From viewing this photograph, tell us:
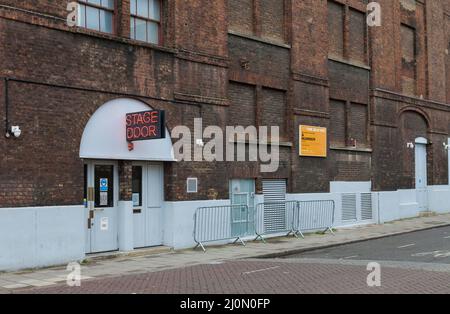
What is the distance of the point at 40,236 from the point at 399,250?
31.1 feet

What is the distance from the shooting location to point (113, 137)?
47.0 ft

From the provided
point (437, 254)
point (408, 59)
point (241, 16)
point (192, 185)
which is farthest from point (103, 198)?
point (408, 59)

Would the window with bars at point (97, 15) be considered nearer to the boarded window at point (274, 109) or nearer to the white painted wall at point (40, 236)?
the white painted wall at point (40, 236)

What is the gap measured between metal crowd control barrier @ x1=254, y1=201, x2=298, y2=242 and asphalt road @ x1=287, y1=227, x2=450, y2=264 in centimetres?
241

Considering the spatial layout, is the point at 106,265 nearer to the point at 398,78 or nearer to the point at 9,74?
the point at 9,74

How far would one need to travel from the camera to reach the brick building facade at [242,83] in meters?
12.8

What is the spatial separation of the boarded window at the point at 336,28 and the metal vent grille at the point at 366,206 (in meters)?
5.90

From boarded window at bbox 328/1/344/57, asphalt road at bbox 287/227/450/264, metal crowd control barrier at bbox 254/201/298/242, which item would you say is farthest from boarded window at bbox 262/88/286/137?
asphalt road at bbox 287/227/450/264

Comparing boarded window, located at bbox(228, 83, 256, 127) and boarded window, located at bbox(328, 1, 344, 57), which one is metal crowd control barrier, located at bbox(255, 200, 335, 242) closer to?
boarded window, located at bbox(228, 83, 256, 127)

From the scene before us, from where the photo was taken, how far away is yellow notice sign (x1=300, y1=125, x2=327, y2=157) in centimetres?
2022

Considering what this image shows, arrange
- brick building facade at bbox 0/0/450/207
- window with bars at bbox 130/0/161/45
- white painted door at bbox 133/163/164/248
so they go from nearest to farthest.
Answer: brick building facade at bbox 0/0/450/207, white painted door at bbox 133/163/164/248, window with bars at bbox 130/0/161/45

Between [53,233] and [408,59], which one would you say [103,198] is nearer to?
[53,233]

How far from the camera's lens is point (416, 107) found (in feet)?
87.6

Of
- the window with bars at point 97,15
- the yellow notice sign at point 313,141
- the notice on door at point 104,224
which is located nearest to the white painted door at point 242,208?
the yellow notice sign at point 313,141
